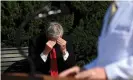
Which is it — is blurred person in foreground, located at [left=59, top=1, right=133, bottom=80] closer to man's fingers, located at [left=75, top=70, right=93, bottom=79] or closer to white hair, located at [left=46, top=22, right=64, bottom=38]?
man's fingers, located at [left=75, top=70, right=93, bottom=79]

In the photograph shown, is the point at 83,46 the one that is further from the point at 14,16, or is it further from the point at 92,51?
the point at 14,16

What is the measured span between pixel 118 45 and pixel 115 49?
0.02 metres

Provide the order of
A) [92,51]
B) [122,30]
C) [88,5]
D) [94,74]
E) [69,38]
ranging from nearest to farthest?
1. [94,74]
2. [122,30]
3. [69,38]
4. [92,51]
5. [88,5]

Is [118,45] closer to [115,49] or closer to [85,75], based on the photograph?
→ [115,49]

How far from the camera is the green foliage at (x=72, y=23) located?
711 cm

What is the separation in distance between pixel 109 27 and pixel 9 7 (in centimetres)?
558

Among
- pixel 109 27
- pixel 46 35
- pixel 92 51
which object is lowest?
pixel 92 51

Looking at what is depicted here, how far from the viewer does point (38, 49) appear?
15.7 feet

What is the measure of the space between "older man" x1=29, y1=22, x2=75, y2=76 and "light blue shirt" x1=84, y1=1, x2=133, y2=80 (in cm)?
260

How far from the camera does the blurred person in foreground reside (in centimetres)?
162

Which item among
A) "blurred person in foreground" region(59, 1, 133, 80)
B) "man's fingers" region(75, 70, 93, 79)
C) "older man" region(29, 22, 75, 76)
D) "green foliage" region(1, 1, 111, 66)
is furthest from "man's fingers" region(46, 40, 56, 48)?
"man's fingers" region(75, 70, 93, 79)

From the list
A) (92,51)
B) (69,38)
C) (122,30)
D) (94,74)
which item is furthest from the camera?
(92,51)

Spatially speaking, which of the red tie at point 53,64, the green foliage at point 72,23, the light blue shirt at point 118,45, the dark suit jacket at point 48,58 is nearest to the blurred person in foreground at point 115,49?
the light blue shirt at point 118,45

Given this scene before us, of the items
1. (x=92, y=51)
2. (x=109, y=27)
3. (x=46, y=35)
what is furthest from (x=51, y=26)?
(x=109, y=27)
